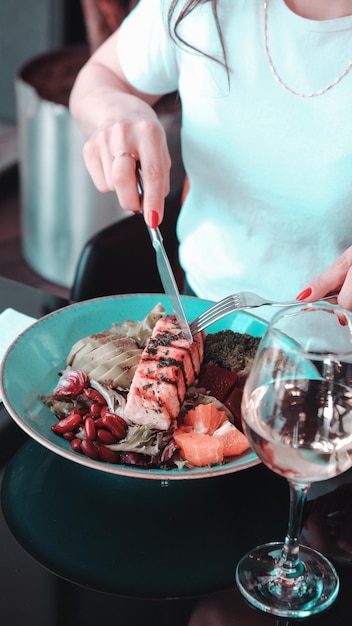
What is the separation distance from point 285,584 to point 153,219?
0.53 meters

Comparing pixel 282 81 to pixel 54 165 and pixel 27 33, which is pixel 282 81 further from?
pixel 27 33

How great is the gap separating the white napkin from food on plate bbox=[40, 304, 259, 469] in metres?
0.12

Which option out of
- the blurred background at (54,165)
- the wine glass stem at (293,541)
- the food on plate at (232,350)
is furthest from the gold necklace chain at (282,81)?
the blurred background at (54,165)

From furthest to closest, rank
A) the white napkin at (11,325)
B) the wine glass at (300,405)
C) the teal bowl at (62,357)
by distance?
the white napkin at (11,325) → the teal bowl at (62,357) → the wine glass at (300,405)

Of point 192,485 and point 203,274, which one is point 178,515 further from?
point 203,274

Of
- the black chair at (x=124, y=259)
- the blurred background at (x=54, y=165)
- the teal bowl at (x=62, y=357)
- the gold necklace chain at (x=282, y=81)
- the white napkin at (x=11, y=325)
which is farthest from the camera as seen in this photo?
the blurred background at (x=54, y=165)

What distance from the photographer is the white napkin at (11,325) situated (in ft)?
4.15

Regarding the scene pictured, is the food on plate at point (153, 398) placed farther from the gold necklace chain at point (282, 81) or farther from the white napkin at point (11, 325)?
the gold necklace chain at point (282, 81)

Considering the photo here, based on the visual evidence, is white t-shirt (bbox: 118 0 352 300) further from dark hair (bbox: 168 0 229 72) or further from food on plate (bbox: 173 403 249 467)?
food on plate (bbox: 173 403 249 467)

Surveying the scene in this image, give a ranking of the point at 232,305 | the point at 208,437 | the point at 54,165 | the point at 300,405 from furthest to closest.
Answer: the point at 54,165 < the point at 232,305 < the point at 208,437 < the point at 300,405

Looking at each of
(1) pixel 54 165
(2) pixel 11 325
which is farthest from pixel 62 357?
(1) pixel 54 165

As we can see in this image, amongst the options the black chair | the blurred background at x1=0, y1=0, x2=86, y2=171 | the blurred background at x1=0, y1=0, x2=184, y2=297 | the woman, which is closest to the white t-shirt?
the woman

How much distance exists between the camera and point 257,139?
143 cm

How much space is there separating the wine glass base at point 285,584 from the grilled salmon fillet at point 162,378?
22 cm
